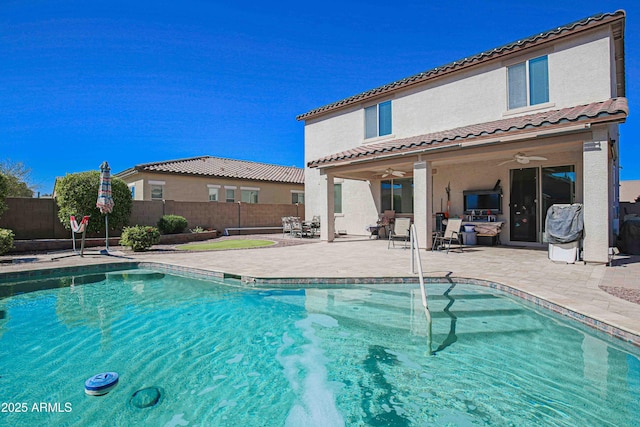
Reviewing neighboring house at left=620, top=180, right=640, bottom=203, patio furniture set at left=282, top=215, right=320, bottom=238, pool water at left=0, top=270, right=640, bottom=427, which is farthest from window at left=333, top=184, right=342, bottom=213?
neighboring house at left=620, top=180, right=640, bottom=203

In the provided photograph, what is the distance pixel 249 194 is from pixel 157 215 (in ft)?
27.2

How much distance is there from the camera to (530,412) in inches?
110

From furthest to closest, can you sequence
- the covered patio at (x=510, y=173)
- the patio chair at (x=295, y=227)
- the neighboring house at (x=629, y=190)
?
the neighboring house at (x=629, y=190), the patio chair at (x=295, y=227), the covered patio at (x=510, y=173)

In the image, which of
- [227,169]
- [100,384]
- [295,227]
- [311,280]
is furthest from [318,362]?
[227,169]

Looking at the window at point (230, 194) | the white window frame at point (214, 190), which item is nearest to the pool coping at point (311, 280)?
the white window frame at point (214, 190)

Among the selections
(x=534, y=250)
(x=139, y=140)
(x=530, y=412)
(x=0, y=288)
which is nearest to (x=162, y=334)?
(x=530, y=412)

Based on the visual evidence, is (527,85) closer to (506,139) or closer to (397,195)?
(506,139)

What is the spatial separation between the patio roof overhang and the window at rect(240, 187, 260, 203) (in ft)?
38.7

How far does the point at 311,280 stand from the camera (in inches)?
261

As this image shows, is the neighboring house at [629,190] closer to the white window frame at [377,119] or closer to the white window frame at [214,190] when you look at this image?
the white window frame at [377,119]

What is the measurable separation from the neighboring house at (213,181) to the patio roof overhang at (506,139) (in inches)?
457

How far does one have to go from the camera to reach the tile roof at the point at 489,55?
891 cm

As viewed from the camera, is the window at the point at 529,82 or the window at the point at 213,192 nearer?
the window at the point at 529,82

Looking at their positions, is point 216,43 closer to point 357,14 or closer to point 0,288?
point 357,14
